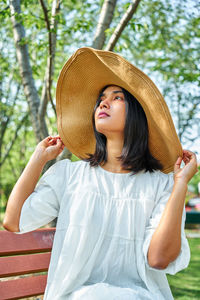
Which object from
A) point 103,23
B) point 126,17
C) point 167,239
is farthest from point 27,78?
point 167,239

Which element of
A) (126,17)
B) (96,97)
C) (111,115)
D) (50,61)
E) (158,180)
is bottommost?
(158,180)

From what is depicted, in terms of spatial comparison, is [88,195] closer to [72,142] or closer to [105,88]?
[72,142]

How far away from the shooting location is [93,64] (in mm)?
2295

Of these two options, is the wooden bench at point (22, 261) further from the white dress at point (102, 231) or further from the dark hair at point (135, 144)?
the dark hair at point (135, 144)

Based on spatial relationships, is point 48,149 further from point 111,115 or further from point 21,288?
point 21,288

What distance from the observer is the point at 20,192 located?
2.03 meters

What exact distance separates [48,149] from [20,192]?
358 mm

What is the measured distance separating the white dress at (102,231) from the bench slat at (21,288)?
1.40 feet

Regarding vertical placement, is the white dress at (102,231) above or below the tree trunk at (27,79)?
below

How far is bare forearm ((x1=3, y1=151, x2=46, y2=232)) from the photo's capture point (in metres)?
1.97

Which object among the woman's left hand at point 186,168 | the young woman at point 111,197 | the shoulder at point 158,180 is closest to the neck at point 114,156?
the young woman at point 111,197

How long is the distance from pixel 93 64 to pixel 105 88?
201 mm

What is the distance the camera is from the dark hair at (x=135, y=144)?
2.20 metres

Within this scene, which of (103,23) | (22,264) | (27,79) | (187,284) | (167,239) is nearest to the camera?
(167,239)
